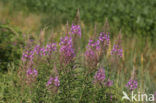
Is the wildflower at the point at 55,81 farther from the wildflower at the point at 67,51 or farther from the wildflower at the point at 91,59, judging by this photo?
the wildflower at the point at 91,59

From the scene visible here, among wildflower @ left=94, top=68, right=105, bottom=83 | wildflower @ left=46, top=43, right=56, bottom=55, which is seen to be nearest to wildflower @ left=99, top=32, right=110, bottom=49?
wildflower @ left=94, top=68, right=105, bottom=83

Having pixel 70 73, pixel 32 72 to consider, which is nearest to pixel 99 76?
pixel 70 73

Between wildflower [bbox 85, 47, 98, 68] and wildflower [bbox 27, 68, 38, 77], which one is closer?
wildflower [bbox 85, 47, 98, 68]

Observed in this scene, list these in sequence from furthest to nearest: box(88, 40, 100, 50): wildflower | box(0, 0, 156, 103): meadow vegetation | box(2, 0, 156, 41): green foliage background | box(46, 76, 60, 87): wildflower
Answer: box(2, 0, 156, 41): green foliage background
box(88, 40, 100, 50): wildflower
box(0, 0, 156, 103): meadow vegetation
box(46, 76, 60, 87): wildflower

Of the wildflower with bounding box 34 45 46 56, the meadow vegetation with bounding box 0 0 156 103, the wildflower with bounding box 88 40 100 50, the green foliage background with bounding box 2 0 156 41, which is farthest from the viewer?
the green foliage background with bounding box 2 0 156 41

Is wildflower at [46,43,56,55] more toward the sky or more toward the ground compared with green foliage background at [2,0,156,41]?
more toward the ground

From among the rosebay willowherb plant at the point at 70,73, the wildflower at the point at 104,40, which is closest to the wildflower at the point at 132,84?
the rosebay willowherb plant at the point at 70,73

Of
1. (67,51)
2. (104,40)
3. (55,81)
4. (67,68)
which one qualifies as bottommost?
(55,81)

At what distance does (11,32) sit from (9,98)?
2266mm

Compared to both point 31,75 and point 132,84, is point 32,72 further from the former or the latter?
point 132,84

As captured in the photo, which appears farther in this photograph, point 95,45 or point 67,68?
point 95,45

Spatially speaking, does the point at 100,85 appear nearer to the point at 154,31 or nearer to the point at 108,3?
the point at 154,31

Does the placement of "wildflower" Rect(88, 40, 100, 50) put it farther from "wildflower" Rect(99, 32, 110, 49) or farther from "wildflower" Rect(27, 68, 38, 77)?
"wildflower" Rect(27, 68, 38, 77)

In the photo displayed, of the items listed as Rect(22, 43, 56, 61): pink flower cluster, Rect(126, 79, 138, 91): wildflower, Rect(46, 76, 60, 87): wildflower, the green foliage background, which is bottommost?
Rect(126, 79, 138, 91): wildflower
